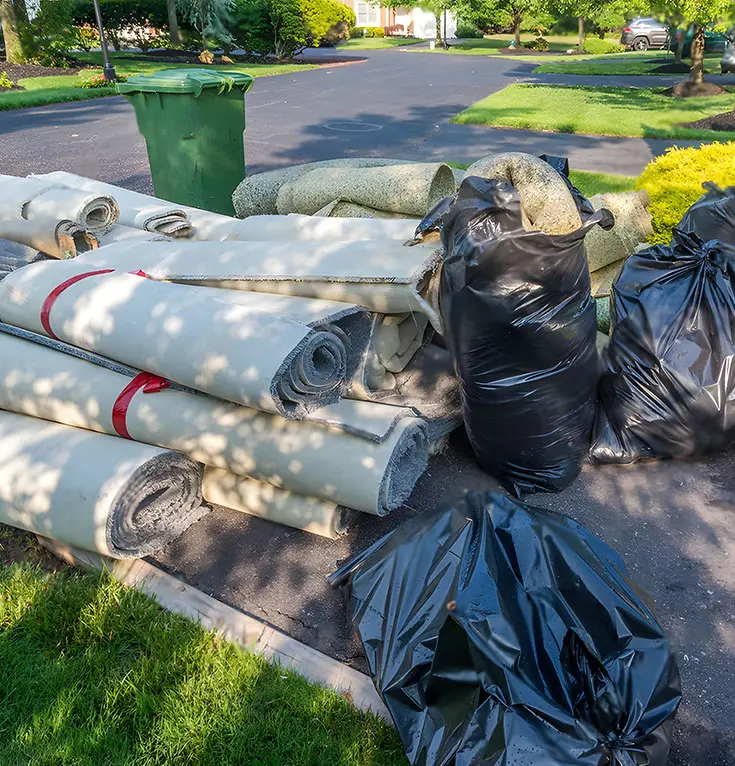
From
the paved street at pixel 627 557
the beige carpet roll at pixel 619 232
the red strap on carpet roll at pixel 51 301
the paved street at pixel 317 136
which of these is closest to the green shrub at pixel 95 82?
the paved street at pixel 317 136

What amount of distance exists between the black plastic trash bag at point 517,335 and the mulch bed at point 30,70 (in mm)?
18517

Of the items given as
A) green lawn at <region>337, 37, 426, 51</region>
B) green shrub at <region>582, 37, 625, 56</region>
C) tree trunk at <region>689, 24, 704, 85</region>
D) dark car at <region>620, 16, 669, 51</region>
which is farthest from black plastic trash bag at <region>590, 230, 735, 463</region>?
dark car at <region>620, 16, 669, 51</region>

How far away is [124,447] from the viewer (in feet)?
8.12

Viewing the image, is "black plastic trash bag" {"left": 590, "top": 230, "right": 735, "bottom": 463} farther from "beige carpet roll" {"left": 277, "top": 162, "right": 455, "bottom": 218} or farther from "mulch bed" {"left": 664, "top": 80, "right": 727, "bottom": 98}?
"mulch bed" {"left": 664, "top": 80, "right": 727, "bottom": 98}

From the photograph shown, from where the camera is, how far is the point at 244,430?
2.54m

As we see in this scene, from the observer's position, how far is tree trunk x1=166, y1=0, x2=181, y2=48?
83.0 ft

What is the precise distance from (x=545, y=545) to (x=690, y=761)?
2.26 feet

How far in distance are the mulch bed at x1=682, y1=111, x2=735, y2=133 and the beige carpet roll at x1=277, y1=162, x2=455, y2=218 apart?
344 inches

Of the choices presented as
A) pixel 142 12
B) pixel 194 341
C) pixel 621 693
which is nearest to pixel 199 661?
pixel 194 341

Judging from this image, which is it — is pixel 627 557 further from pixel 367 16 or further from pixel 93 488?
pixel 367 16

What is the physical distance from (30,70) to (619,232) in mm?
19110

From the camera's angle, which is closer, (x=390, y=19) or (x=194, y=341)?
(x=194, y=341)

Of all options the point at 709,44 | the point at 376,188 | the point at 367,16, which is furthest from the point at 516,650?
the point at 367,16

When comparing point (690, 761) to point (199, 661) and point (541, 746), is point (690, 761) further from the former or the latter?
point (199, 661)
